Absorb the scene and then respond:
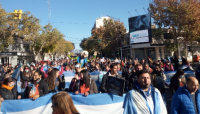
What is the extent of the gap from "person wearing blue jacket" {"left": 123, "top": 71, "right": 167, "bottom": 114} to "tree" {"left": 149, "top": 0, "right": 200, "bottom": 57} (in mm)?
26401

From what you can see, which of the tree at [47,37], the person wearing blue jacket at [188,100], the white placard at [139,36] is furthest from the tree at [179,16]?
the person wearing blue jacket at [188,100]

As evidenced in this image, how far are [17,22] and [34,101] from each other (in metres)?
27.4

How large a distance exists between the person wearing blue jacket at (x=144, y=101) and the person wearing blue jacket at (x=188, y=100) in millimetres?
300

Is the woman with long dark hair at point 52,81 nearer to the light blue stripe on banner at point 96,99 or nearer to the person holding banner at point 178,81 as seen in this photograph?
the light blue stripe on banner at point 96,99

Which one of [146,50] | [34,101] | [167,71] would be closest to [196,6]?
[146,50]

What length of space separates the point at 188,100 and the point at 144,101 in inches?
30.5

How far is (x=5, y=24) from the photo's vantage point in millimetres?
25562

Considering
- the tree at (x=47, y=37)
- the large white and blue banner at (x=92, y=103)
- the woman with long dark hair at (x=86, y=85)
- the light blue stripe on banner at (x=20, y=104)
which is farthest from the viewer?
the tree at (x=47, y=37)

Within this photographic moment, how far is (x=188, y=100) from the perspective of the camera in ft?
9.63

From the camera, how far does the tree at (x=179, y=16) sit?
26031 millimetres

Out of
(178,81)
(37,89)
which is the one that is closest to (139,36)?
(178,81)

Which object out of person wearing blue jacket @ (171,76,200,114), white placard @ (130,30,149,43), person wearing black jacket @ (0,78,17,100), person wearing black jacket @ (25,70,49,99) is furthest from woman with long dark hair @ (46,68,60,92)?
white placard @ (130,30,149,43)

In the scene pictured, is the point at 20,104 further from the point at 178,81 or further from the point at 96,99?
the point at 178,81

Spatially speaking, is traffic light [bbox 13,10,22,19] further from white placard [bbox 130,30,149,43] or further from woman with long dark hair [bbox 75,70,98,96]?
white placard [bbox 130,30,149,43]
